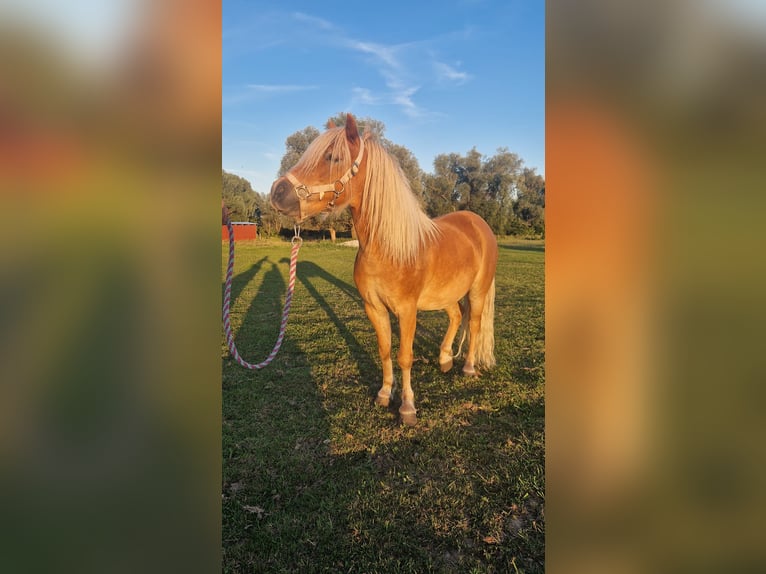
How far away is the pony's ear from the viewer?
9.75ft

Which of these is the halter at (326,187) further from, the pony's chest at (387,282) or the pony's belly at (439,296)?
the pony's belly at (439,296)

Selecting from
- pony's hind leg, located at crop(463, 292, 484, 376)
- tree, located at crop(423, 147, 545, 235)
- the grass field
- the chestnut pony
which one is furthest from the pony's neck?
tree, located at crop(423, 147, 545, 235)

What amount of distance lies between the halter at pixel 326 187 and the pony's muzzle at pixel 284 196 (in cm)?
3

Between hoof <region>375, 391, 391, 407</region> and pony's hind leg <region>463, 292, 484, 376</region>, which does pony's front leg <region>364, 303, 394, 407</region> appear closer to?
hoof <region>375, 391, 391, 407</region>

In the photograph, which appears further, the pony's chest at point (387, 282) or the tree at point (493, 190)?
the tree at point (493, 190)

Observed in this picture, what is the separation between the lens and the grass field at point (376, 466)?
2.21m

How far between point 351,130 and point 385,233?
862 mm

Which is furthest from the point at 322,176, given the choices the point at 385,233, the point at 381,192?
the point at 385,233

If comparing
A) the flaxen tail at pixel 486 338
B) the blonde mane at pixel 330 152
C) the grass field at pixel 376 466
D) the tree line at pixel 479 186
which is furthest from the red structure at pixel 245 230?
the blonde mane at pixel 330 152

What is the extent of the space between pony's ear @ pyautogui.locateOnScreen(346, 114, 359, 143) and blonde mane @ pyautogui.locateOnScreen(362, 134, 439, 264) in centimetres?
14
